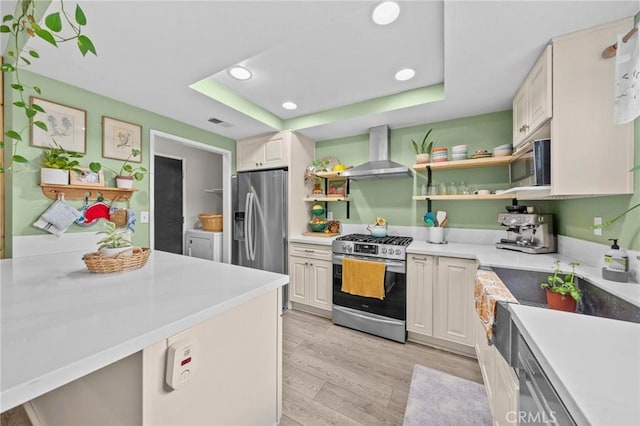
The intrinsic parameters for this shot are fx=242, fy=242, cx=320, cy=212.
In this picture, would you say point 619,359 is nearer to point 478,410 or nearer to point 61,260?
point 478,410

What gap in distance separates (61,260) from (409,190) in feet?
10.1

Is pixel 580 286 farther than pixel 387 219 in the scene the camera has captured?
No

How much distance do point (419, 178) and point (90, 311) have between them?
289 centimetres

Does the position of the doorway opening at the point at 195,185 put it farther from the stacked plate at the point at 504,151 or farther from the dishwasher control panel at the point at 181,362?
the stacked plate at the point at 504,151

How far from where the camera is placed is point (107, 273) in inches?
46.8

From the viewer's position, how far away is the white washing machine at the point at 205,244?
11.1 feet

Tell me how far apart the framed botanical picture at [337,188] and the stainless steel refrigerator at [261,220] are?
2.14 ft

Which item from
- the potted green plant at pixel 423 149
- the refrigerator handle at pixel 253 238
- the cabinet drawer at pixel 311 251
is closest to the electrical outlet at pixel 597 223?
the potted green plant at pixel 423 149

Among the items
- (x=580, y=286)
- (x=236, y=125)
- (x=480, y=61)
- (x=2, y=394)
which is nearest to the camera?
(x=2, y=394)

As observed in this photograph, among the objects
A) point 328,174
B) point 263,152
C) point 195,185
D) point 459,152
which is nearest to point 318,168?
point 328,174

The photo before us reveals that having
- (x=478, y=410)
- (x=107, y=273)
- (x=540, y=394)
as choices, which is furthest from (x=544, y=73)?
(x=107, y=273)

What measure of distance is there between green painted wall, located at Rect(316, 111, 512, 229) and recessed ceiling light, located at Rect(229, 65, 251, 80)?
1.50 m

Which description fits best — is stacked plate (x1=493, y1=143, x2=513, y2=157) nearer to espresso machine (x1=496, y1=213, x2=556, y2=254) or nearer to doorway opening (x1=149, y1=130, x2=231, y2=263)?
espresso machine (x1=496, y1=213, x2=556, y2=254)

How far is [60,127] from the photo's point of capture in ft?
6.18
